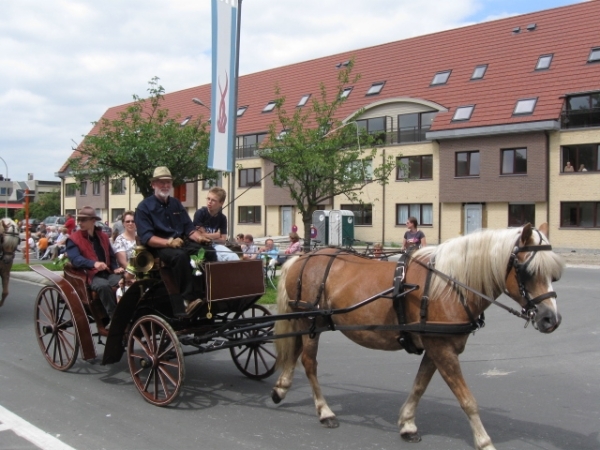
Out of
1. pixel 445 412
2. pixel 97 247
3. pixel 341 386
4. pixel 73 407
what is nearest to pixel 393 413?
pixel 445 412

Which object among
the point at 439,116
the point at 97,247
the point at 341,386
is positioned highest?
the point at 439,116

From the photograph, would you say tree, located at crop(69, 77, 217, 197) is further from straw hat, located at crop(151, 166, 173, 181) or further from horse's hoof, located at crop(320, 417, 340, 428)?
horse's hoof, located at crop(320, 417, 340, 428)

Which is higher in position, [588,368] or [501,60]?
[501,60]

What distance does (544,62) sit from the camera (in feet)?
97.1

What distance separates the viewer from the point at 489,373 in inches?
271

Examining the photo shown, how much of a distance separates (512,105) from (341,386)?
25.6 m

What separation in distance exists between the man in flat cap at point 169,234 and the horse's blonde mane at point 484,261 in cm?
244

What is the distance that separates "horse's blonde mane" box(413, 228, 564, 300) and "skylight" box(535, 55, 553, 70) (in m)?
28.0

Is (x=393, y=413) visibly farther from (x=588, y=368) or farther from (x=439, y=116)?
(x=439, y=116)

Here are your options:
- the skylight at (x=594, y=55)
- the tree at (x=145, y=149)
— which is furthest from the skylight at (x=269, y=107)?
the tree at (x=145, y=149)

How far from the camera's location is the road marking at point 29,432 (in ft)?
15.0

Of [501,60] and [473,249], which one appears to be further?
[501,60]

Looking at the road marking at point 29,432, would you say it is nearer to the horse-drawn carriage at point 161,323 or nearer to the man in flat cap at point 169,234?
the horse-drawn carriage at point 161,323

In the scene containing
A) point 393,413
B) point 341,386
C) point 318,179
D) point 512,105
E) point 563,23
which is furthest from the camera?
point 563,23
